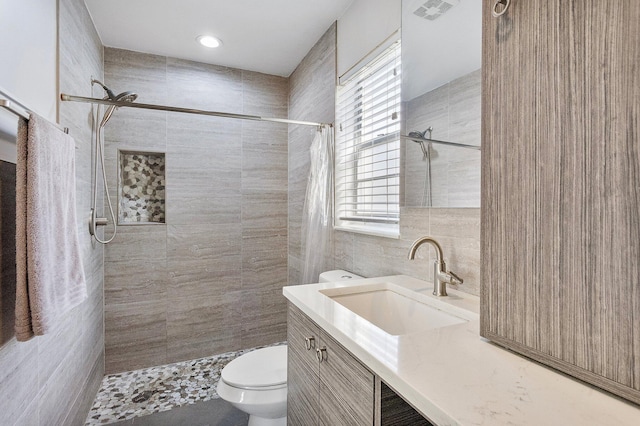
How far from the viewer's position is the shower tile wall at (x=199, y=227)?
2471 mm

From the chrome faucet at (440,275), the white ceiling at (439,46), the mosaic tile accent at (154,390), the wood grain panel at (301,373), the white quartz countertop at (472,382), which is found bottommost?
the mosaic tile accent at (154,390)

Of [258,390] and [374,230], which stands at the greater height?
[374,230]

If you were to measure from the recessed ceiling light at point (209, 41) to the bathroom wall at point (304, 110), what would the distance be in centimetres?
68

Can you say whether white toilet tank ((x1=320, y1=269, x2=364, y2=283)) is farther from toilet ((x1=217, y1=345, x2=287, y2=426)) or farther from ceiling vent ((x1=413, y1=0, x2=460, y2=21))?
ceiling vent ((x1=413, y1=0, x2=460, y2=21))

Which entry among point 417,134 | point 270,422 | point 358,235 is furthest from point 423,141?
point 270,422

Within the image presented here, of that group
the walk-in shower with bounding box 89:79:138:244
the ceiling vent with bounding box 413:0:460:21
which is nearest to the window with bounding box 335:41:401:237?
the ceiling vent with bounding box 413:0:460:21

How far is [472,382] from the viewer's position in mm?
637

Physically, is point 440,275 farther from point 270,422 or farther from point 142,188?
point 142,188

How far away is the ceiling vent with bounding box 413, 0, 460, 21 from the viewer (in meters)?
1.29

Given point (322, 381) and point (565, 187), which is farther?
point (322, 381)

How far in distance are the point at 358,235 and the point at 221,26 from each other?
1.69 meters

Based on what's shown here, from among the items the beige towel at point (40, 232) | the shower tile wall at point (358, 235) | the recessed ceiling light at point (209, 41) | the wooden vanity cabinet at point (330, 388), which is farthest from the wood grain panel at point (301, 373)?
the recessed ceiling light at point (209, 41)

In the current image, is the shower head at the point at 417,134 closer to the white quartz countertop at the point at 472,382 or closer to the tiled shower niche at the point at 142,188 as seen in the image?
the white quartz countertop at the point at 472,382

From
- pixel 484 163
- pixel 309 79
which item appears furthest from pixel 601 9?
pixel 309 79
